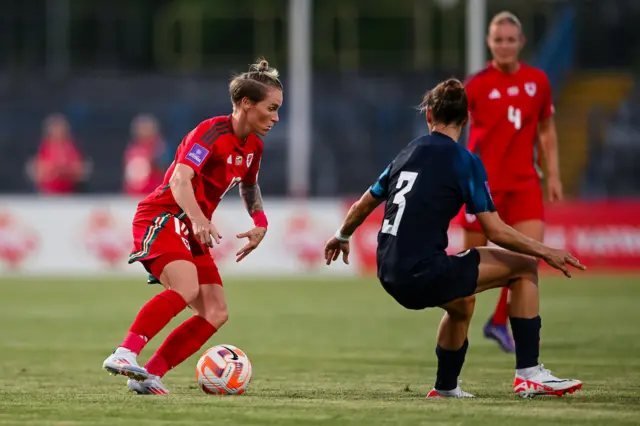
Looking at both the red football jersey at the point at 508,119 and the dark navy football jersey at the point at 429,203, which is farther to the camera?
the red football jersey at the point at 508,119

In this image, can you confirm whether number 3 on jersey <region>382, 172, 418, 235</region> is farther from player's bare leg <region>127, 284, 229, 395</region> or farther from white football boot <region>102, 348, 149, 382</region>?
white football boot <region>102, 348, 149, 382</region>

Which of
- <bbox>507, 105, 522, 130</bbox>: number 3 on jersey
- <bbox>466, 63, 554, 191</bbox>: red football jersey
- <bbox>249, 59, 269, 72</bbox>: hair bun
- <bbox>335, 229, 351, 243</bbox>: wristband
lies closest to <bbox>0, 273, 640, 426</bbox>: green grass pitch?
<bbox>335, 229, 351, 243</bbox>: wristband

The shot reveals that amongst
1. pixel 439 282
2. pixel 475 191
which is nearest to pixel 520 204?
pixel 475 191

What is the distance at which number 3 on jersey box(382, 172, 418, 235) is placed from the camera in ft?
23.8

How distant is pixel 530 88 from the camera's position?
33.6 ft

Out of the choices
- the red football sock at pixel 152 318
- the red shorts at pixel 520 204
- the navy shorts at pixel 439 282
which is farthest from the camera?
the red shorts at pixel 520 204

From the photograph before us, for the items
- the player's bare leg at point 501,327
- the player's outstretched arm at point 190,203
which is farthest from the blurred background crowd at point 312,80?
the player's outstretched arm at point 190,203

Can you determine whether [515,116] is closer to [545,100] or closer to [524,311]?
[545,100]

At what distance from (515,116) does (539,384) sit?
129 inches

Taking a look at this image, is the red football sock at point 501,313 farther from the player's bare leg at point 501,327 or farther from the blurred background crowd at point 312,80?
the blurred background crowd at point 312,80

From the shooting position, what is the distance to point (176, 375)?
30.1ft

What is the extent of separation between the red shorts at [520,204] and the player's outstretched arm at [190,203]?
130 inches

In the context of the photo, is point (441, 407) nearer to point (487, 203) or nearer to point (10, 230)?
point (487, 203)

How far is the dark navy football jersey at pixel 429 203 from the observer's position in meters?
7.22
